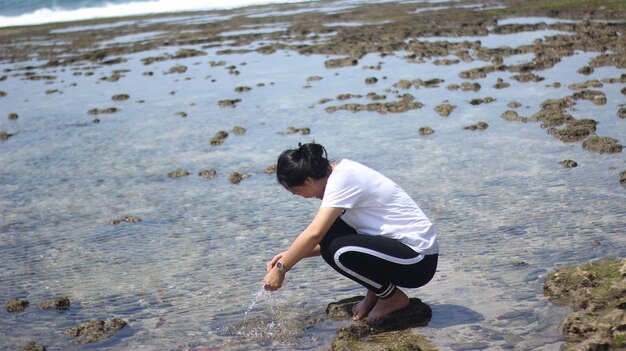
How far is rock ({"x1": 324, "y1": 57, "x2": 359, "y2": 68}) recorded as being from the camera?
1892 centimetres

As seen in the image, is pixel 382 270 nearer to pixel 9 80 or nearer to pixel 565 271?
pixel 565 271

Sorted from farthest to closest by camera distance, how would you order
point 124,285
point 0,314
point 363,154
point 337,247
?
1. point 363,154
2. point 124,285
3. point 0,314
4. point 337,247

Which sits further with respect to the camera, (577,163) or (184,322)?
(577,163)

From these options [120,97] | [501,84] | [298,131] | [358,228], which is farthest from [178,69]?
[358,228]

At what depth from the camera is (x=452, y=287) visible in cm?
610

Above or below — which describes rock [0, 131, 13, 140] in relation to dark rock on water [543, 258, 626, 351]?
below

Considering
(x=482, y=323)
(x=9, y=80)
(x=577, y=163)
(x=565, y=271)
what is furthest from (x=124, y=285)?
(x=9, y=80)

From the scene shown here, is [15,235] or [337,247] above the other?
[337,247]

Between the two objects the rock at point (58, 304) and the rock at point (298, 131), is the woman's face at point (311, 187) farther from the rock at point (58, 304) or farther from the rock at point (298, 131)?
the rock at point (298, 131)

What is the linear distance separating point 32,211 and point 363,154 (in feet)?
13.7

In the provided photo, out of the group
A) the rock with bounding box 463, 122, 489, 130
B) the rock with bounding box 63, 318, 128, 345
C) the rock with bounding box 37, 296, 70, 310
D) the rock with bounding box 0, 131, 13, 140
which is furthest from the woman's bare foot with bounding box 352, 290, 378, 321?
the rock with bounding box 0, 131, 13, 140

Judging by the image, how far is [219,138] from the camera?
1249cm

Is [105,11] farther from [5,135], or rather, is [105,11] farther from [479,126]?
[479,126]

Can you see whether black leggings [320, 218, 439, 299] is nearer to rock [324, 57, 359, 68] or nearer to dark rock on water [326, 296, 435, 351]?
dark rock on water [326, 296, 435, 351]
